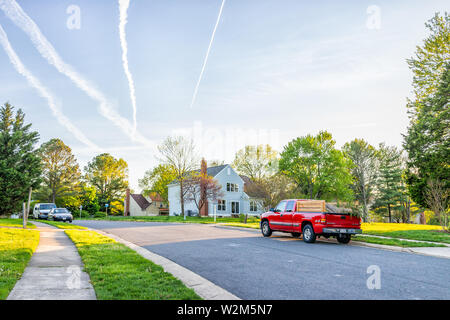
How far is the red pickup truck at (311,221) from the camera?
43.3ft

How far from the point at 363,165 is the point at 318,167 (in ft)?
40.3

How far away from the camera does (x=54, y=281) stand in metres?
6.20

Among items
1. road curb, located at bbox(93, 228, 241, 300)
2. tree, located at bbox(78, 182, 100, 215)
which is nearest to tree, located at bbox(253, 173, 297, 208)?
road curb, located at bbox(93, 228, 241, 300)

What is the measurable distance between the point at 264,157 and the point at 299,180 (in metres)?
15.8

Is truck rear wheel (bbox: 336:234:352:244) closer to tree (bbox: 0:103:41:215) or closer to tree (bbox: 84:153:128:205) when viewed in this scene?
tree (bbox: 0:103:41:215)

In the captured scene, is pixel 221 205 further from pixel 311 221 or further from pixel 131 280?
pixel 131 280

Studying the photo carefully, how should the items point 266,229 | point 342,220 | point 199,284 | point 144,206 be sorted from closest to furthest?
point 199,284 < point 342,220 < point 266,229 < point 144,206

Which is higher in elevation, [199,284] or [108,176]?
[108,176]

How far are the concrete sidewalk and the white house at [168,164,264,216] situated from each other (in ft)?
122

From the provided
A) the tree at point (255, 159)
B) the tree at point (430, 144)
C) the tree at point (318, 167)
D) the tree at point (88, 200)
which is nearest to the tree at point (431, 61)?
the tree at point (430, 144)

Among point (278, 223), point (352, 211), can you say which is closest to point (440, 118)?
point (352, 211)

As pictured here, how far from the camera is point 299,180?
155 ft

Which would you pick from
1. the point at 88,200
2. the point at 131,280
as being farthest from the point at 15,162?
the point at 88,200
